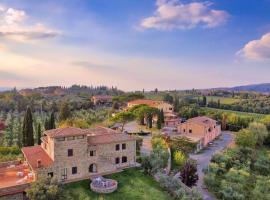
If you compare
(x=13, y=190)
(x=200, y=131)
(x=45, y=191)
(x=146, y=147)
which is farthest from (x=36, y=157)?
(x=200, y=131)

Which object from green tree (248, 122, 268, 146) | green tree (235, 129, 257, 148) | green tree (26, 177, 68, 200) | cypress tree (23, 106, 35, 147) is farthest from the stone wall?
green tree (248, 122, 268, 146)

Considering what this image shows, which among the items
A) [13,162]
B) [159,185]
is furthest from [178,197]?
[13,162]

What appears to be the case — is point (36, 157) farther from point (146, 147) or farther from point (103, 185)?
point (146, 147)

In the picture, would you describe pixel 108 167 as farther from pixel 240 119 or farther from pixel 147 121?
pixel 240 119

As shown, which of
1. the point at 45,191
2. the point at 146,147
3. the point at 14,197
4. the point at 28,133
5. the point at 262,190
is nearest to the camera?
the point at 45,191

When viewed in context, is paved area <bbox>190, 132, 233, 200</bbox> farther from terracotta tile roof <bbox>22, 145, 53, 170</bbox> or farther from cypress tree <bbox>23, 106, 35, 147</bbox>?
cypress tree <bbox>23, 106, 35, 147</bbox>

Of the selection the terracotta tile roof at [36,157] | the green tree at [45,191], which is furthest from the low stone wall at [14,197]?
the green tree at [45,191]

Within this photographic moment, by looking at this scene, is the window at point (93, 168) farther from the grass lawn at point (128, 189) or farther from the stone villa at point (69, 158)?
the grass lawn at point (128, 189)
